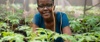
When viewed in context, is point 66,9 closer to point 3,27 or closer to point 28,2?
point 28,2

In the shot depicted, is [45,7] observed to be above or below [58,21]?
above

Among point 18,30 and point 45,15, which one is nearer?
point 45,15

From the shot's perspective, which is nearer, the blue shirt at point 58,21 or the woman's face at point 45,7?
the woman's face at point 45,7

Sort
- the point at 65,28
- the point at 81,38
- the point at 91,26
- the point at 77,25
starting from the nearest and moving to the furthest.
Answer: the point at 81,38, the point at 65,28, the point at 77,25, the point at 91,26

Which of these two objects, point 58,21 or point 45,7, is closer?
point 45,7

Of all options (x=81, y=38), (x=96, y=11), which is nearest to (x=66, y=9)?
(x=96, y=11)

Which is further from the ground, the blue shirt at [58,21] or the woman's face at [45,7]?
the woman's face at [45,7]

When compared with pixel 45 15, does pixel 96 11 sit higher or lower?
lower

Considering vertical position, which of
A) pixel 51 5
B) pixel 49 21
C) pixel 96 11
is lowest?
pixel 96 11

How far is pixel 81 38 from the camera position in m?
1.81

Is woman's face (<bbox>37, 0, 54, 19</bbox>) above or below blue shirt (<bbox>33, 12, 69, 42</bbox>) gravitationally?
above

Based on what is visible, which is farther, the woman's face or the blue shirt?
the blue shirt

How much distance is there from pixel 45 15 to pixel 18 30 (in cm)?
112

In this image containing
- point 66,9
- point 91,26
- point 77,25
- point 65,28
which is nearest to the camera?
point 65,28
